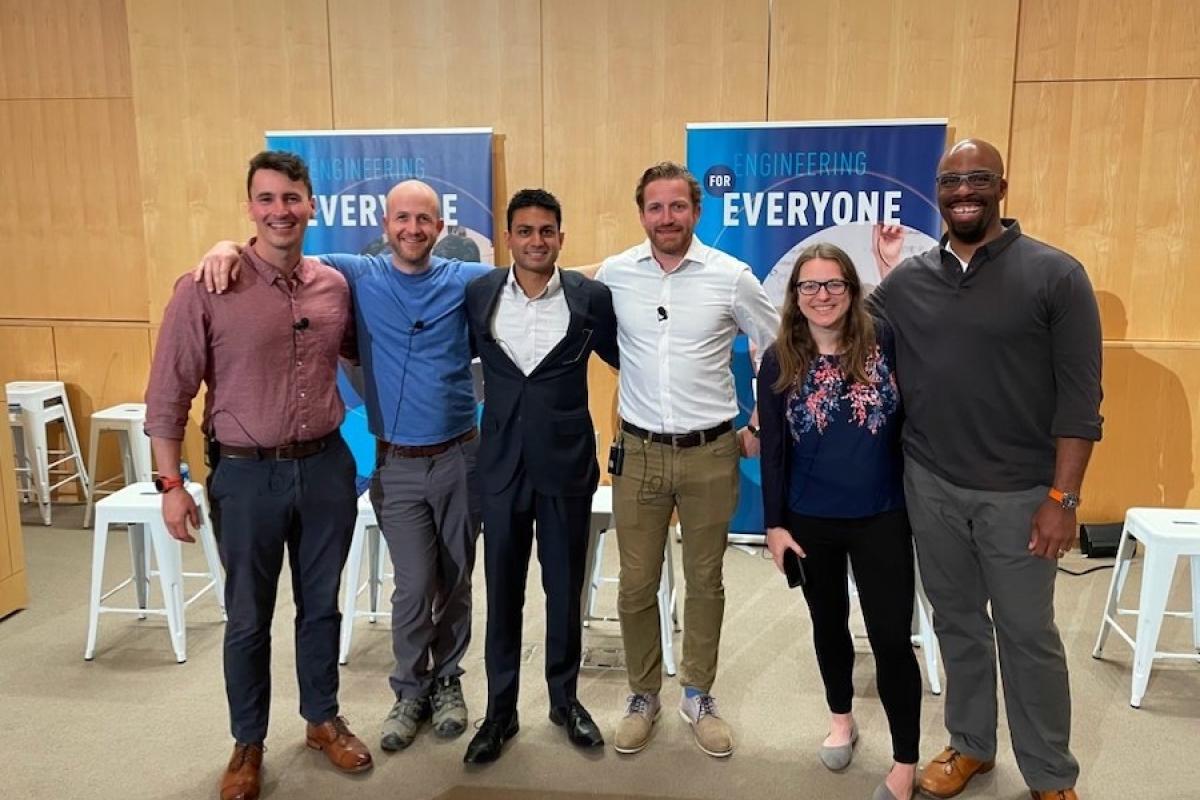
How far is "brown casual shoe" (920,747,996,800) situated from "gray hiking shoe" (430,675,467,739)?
133 cm

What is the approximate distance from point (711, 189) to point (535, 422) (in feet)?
7.48

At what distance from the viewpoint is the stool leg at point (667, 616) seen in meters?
3.23

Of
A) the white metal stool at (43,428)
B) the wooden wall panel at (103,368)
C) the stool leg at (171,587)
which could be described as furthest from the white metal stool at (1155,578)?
the wooden wall panel at (103,368)

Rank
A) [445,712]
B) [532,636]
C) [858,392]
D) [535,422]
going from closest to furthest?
[858,392] < [535,422] < [445,712] < [532,636]

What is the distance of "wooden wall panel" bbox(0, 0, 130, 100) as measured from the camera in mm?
5164

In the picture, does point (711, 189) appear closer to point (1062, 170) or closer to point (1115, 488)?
point (1062, 170)

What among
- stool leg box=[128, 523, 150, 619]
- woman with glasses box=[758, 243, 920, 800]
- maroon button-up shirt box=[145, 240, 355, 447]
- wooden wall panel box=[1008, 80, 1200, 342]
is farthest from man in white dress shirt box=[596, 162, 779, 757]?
wooden wall panel box=[1008, 80, 1200, 342]

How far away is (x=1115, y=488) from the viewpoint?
455cm

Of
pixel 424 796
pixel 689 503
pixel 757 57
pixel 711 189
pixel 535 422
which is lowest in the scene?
pixel 424 796

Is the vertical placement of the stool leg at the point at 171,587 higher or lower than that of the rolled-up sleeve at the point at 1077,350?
lower

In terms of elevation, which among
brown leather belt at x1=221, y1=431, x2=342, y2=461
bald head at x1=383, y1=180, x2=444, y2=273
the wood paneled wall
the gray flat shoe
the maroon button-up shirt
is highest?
the wood paneled wall

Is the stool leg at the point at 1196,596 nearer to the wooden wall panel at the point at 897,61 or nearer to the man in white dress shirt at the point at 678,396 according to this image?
the man in white dress shirt at the point at 678,396

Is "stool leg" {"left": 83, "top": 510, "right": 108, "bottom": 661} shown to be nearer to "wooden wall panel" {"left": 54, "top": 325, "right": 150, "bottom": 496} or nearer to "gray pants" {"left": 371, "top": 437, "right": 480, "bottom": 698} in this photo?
"gray pants" {"left": 371, "top": 437, "right": 480, "bottom": 698}

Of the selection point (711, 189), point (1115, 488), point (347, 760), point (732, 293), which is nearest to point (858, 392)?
point (732, 293)
